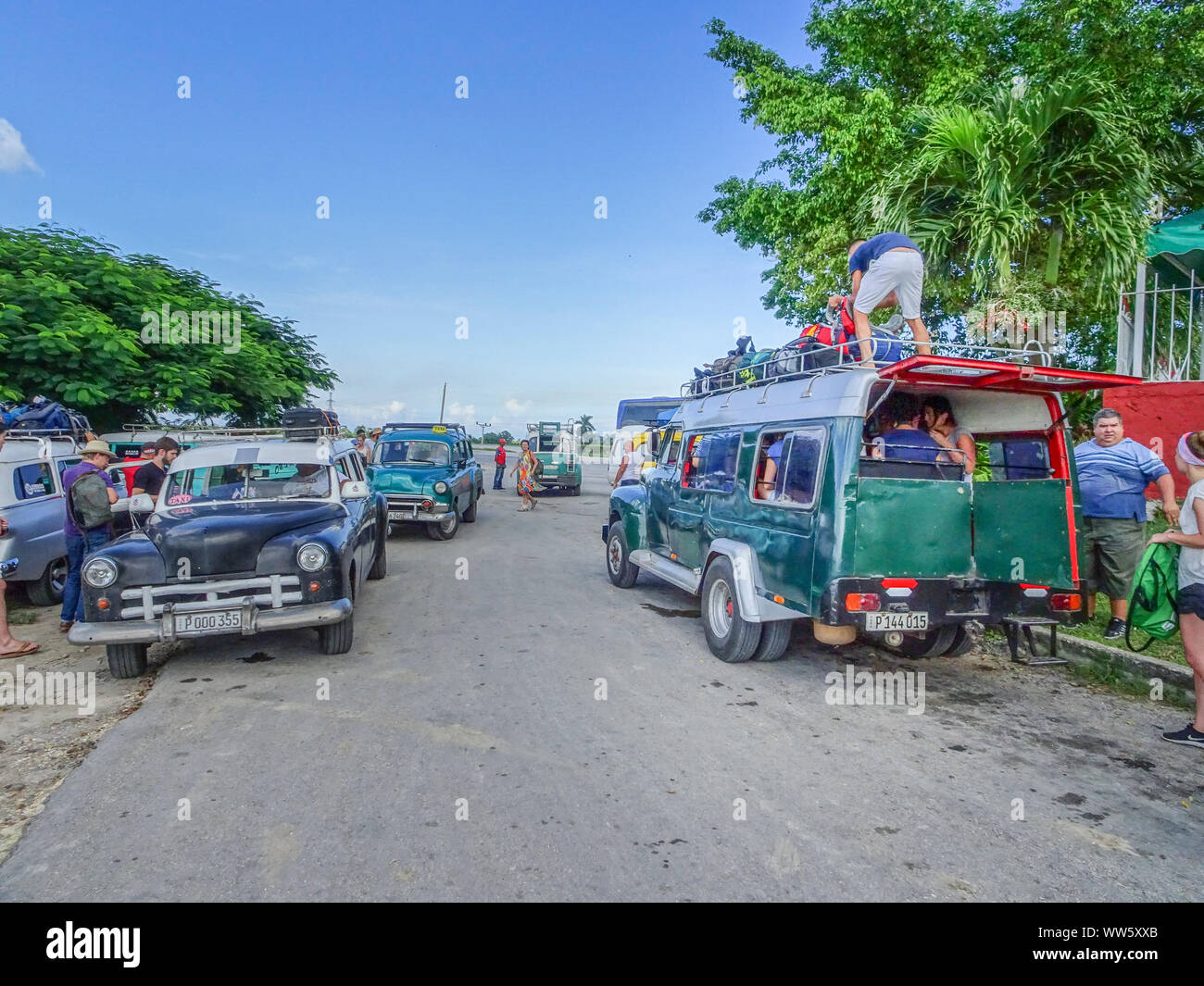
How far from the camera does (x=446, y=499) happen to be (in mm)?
13367

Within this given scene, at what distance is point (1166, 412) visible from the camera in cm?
932

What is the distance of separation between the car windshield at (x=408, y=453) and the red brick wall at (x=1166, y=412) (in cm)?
1092

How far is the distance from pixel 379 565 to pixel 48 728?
483cm

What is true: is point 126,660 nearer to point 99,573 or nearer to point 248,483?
point 99,573

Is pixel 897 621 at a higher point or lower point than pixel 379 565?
higher

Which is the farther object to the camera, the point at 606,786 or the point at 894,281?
the point at 894,281

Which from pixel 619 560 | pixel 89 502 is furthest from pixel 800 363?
pixel 89 502

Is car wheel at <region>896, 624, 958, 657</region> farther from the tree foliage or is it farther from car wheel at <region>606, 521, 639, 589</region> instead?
the tree foliage

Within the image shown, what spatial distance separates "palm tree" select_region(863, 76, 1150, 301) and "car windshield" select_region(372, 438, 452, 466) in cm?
864

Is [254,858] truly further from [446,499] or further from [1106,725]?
[446,499]

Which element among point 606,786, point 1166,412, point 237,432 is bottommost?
point 606,786

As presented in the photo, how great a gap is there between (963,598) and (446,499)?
381 inches
